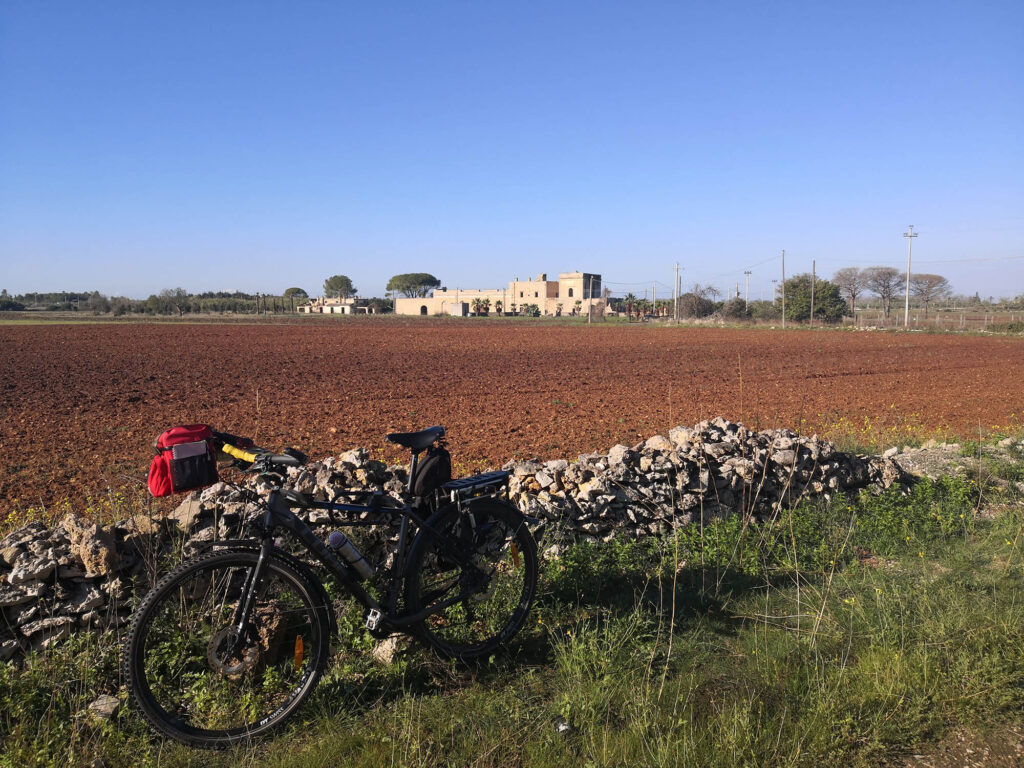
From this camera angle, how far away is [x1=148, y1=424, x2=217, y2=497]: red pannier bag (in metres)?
2.80

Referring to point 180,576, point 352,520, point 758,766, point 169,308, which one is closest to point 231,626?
point 180,576

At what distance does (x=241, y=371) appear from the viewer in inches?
922

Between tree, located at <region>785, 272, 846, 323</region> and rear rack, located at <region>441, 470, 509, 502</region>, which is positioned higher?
tree, located at <region>785, 272, 846, 323</region>

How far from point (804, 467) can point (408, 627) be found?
4.52 meters

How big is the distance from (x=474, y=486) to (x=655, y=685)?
135 centimetres

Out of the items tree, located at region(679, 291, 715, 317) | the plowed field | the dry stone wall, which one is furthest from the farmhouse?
the dry stone wall

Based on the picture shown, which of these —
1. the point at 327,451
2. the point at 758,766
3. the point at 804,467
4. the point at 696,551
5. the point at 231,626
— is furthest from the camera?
the point at 327,451

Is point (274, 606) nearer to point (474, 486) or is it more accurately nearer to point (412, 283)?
point (474, 486)

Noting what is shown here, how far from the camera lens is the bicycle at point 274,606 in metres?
2.84

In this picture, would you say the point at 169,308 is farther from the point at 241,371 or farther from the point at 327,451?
the point at 327,451

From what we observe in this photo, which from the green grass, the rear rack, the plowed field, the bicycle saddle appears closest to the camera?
the green grass

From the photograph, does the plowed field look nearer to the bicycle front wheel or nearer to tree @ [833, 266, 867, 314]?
the bicycle front wheel

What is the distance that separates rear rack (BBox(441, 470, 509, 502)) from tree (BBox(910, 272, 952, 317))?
435 feet

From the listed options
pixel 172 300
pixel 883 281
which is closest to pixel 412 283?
pixel 172 300
